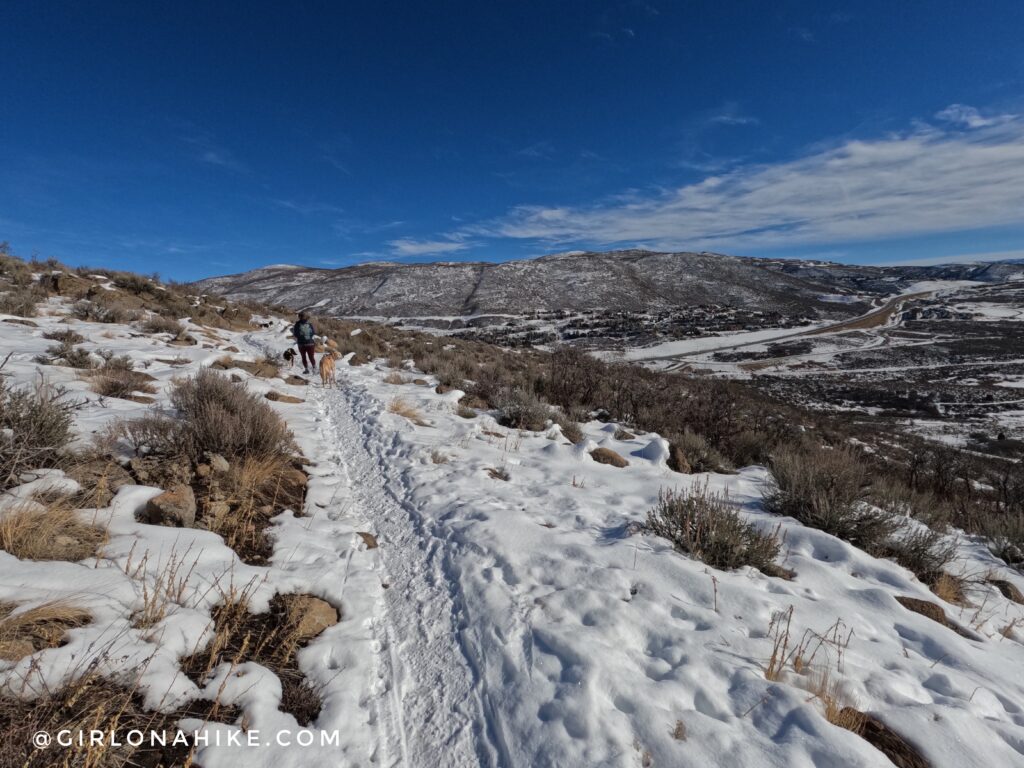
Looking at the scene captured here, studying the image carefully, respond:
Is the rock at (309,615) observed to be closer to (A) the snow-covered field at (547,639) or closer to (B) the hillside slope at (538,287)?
(A) the snow-covered field at (547,639)

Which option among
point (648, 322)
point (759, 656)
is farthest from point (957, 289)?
point (759, 656)

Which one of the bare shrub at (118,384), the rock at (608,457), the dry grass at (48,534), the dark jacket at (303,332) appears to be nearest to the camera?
the dry grass at (48,534)

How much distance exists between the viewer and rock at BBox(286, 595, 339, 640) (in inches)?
99.6

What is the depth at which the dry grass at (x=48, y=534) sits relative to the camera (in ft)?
7.76

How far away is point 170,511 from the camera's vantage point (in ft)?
10.3

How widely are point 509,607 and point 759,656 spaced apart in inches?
56.8

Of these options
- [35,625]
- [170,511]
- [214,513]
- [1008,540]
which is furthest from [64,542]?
[1008,540]

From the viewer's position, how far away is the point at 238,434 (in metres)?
4.33

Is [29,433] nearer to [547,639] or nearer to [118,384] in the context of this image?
[118,384]

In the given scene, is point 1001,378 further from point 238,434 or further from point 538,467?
point 238,434

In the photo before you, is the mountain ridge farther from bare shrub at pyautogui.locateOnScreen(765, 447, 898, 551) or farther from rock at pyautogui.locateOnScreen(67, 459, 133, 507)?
rock at pyautogui.locateOnScreen(67, 459, 133, 507)

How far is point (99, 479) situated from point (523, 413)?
535 cm

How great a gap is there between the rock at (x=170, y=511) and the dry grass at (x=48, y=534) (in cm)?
37

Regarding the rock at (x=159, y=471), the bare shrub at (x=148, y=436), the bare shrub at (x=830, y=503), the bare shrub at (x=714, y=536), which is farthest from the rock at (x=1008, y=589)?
the bare shrub at (x=148, y=436)
